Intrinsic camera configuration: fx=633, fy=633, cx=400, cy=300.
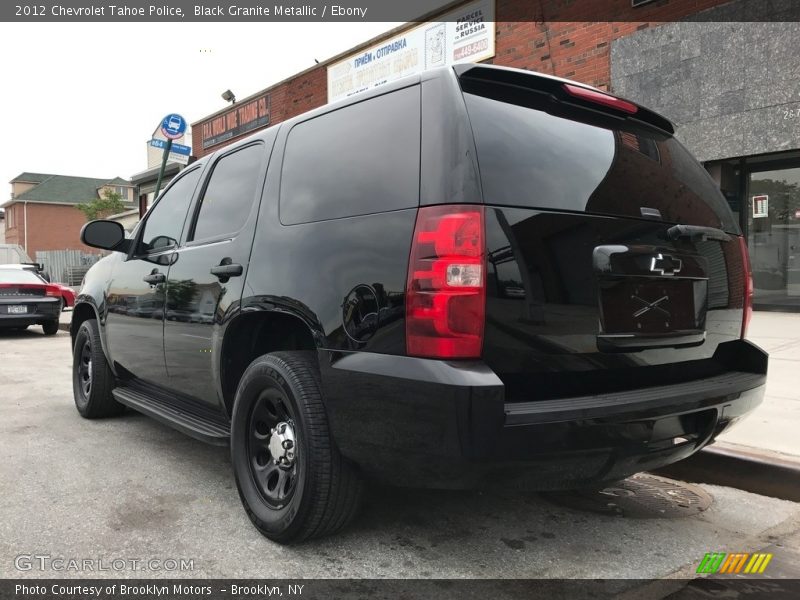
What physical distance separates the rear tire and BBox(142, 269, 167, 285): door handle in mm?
1175

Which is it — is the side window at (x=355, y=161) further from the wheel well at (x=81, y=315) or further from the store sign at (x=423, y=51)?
the store sign at (x=423, y=51)

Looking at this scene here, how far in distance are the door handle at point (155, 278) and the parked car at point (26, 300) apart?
914 cm

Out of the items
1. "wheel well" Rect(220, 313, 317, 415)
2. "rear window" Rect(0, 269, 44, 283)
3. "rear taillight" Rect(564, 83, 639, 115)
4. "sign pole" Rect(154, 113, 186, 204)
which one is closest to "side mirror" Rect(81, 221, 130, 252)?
"wheel well" Rect(220, 313, 317, 415)

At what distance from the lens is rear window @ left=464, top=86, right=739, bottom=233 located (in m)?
2.25

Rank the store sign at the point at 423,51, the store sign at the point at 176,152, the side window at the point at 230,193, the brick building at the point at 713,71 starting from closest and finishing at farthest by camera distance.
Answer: the side window at the point at 230,193, the brick building at the point at 713,71, the store sign at the point at 176,152, the store sign at the point at 423,51

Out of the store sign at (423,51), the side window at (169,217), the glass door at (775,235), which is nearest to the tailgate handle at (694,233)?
the side window at (169,217)

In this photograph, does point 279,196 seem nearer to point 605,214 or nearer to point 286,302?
point 286,302

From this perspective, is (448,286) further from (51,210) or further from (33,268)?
(51,210)

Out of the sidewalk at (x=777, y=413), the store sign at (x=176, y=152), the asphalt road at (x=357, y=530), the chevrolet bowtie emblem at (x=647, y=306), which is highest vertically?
the store sign at (x=176, y=152)

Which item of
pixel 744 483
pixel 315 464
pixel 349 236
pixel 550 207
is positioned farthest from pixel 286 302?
pixel 744 483

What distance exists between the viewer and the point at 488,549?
2.72 metres

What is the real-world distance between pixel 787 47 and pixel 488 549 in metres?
8.53

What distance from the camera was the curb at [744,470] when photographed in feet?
11.2
